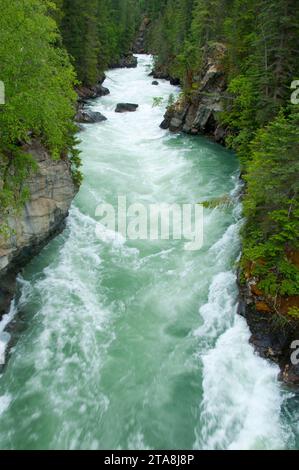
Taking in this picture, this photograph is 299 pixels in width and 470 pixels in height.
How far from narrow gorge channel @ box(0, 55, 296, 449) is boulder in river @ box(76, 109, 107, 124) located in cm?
1571

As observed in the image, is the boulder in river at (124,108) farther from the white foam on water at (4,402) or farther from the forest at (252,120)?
the white foam on water at (4,402)

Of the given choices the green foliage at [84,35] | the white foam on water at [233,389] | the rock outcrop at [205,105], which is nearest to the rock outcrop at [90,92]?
the green foliage at [84,35]

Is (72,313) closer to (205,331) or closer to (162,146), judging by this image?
(205,331)

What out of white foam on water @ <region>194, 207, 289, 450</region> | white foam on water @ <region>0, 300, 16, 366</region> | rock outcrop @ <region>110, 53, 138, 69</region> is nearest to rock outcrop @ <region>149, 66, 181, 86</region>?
rock outcrop @ <region>110, 53, 138, 69</region>

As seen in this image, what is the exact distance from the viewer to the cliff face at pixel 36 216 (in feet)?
38.4

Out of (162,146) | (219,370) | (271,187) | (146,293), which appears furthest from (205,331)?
(162,146)

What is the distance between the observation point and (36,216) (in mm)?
12766

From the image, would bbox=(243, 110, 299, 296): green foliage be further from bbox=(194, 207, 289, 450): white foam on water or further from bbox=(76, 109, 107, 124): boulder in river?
bbox=(76, 109, 107, 124): boulder in river

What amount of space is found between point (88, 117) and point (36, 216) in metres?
21.1

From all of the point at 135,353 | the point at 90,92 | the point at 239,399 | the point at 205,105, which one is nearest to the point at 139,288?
the point at 135,353

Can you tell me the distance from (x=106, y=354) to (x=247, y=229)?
5.86 m
